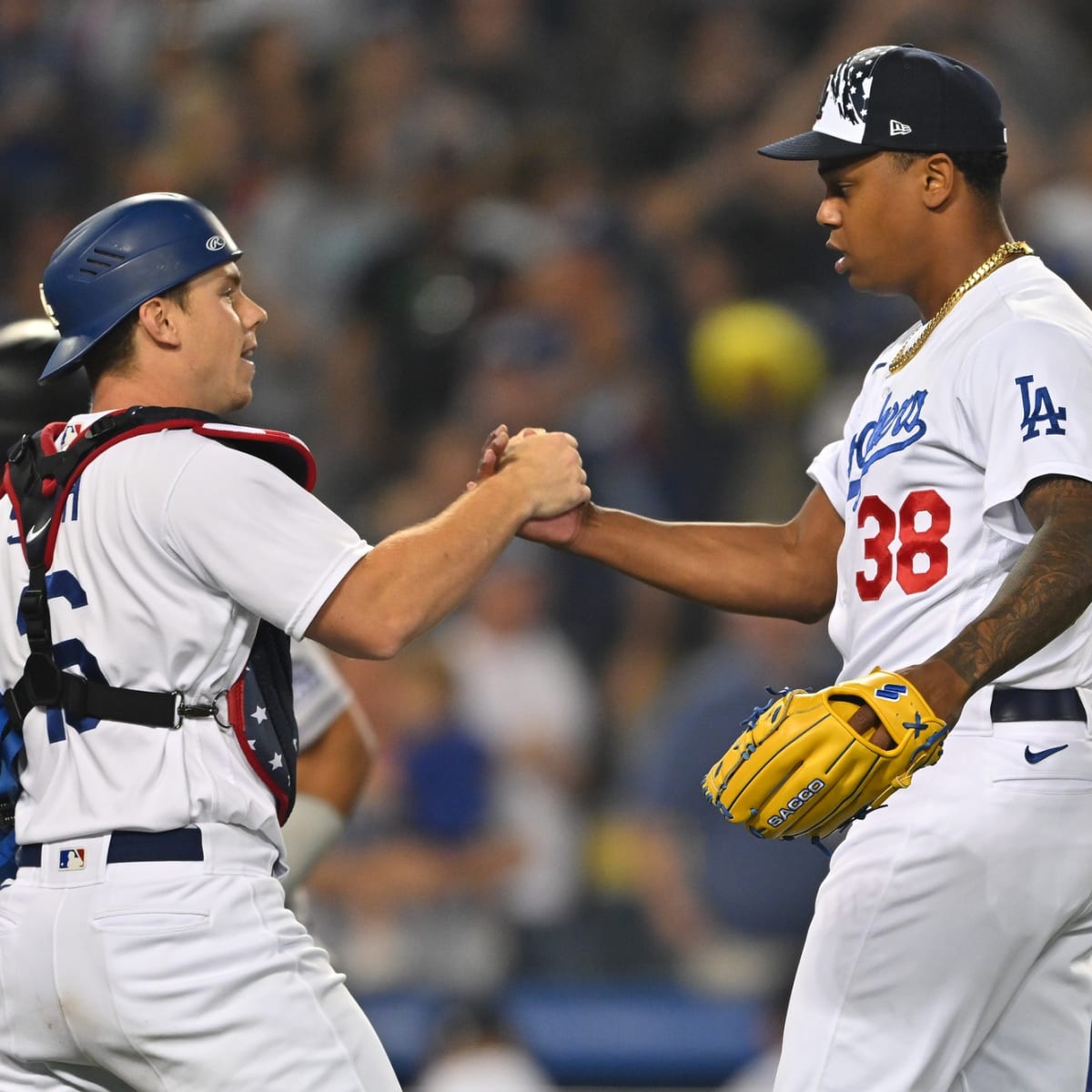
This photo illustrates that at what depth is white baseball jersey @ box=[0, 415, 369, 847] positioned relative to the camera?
2918mm

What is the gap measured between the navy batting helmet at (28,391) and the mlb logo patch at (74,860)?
133cm

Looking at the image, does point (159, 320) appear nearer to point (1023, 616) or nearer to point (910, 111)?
point (910, 111)

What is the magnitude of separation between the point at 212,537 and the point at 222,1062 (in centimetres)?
83

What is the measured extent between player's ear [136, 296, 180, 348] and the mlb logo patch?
35.3 inches

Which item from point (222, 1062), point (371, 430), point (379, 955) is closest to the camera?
point (222, 1062)

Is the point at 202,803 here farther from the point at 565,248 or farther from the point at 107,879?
the point at 565,248

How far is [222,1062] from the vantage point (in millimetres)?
2861

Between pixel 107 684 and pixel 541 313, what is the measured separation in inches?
215

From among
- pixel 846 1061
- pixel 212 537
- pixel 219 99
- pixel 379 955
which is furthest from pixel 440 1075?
pixel 219 99

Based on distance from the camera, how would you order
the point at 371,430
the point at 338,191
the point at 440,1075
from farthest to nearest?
the point at 338,191, the point at 371,430, the point at 440,1075

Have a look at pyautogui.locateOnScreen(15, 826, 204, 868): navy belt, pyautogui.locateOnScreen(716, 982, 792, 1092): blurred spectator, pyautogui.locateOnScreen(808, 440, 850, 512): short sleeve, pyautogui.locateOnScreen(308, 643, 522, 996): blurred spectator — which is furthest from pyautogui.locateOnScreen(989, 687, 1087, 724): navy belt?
pyautogui.locateOnScreen(308, 643, 522, 996): blurred spectator

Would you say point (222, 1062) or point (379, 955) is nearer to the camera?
point (222, 1062)

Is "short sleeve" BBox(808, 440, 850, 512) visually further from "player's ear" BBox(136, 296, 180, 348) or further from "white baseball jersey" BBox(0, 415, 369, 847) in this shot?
"player's ear" BBox(136, 296, 180, 348)

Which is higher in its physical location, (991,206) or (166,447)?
(991,206)
